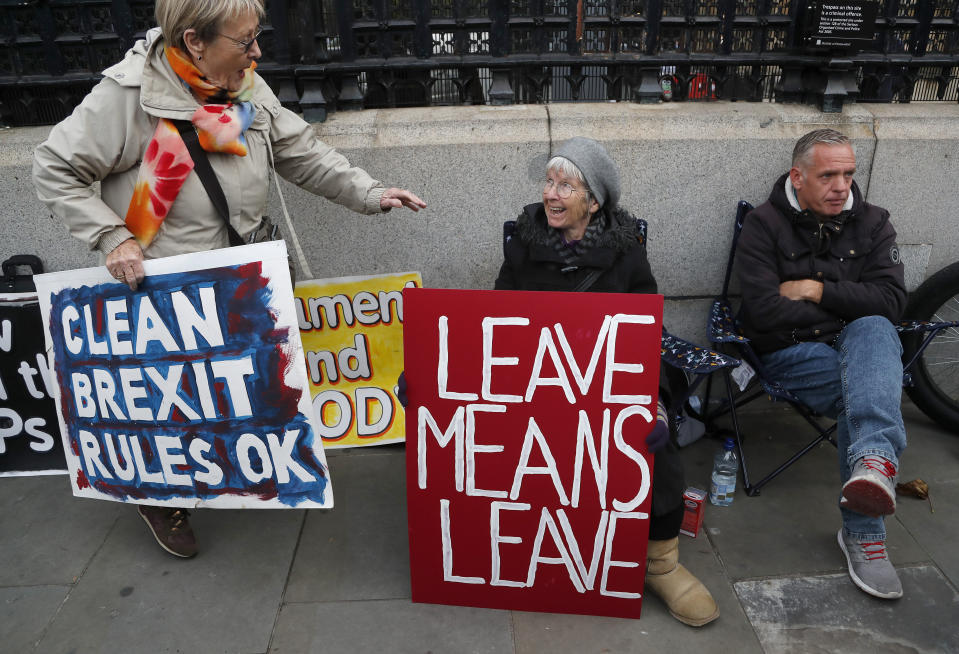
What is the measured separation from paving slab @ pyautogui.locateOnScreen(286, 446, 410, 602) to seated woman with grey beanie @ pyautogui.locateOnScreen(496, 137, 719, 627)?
1.00m

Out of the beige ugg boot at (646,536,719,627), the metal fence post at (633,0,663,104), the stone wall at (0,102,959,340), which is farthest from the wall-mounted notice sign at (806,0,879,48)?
the beige ugg boot at (646,536,719,627)

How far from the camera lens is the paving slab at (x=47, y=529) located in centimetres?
306

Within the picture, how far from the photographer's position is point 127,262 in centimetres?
264

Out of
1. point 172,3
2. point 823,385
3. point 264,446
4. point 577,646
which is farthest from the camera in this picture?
point 823,385

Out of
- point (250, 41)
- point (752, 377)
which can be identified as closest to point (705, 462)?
point (752, 377)

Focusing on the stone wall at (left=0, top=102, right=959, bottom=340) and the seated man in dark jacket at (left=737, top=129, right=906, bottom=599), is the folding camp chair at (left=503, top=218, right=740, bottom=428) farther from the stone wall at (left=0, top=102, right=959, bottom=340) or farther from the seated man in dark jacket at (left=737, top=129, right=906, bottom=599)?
the stone wall at (left=0, top=102, right=959, bottom=340)

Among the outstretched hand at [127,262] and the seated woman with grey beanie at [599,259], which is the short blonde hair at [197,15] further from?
the seated woman with grey beanie at [599,259]

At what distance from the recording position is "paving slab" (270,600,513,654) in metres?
2.66

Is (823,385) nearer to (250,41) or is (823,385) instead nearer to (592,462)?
(592,462)

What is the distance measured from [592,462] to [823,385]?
1.22m

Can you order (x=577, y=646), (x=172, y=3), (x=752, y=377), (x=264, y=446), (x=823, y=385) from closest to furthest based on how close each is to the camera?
(x=172, y=3) → (x=577, y=646) → (x=264, y=446) → (x=823, y=385) → (x=752, y=377)

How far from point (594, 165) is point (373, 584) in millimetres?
1805

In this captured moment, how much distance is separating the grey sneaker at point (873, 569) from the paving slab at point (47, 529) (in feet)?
9.87

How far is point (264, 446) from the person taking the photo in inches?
112
